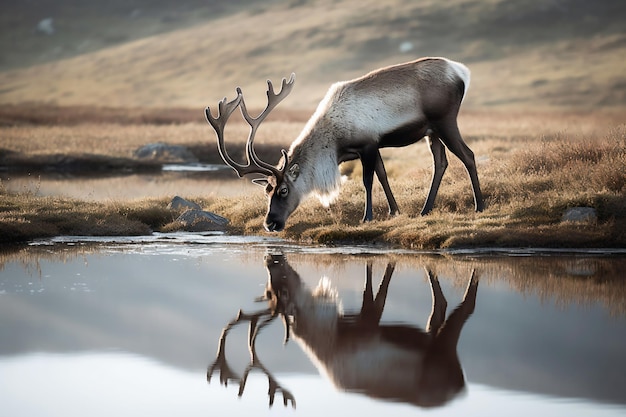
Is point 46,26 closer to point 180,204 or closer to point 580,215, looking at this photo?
point 180,204

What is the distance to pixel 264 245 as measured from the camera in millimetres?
15906

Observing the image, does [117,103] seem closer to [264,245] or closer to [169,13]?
[169,13]

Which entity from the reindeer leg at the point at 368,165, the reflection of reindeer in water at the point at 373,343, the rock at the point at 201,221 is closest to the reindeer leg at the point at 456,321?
the reflection of reindeer in water at the point at 373,343

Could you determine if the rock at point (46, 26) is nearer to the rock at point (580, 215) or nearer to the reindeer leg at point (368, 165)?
the reindeer leg at point (368, 165)

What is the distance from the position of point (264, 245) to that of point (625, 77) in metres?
95.2

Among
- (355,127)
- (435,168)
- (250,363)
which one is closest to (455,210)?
(435,168)

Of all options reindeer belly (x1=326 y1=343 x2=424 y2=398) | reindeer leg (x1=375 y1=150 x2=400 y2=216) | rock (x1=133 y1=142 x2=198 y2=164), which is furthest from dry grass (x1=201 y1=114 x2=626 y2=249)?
rock (x1=133 y1=142 x2=198 y2=164)

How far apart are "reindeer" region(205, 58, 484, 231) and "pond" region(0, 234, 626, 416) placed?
159 cm

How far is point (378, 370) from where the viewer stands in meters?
7.96

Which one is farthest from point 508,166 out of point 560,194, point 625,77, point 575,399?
point 625,77

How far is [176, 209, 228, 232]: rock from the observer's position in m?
17.9

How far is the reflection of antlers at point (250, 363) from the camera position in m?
7.57

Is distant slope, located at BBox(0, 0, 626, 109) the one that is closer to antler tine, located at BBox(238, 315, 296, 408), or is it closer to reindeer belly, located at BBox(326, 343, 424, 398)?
antler tine, located at BBox(238, 315, 296, 408)

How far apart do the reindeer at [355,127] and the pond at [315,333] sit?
62.4 inches
